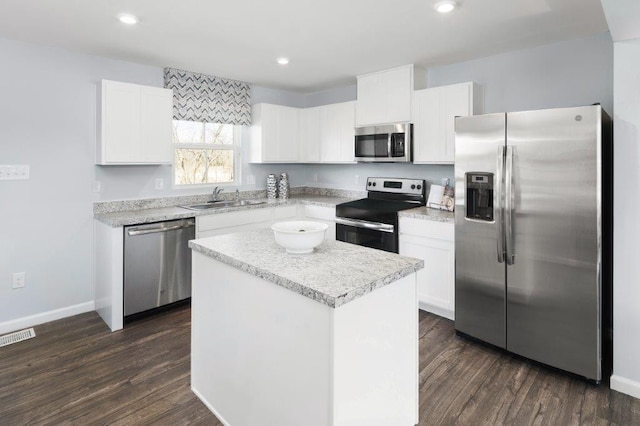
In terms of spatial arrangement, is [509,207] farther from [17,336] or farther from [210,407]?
[17,336]

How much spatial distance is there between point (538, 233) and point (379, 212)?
1464mm

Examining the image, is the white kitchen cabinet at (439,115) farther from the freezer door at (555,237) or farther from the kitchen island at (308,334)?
the kitchen island at (308,334)

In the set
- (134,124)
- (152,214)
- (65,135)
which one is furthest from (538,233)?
(65,135)

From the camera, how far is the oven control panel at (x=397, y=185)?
3971 mm

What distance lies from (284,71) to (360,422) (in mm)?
3423

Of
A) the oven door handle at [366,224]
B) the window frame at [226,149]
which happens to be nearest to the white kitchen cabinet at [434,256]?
the oven door handle at [366,224]

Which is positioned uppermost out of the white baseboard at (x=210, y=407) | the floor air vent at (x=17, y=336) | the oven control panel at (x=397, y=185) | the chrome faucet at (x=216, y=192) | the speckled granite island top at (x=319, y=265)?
the oven control panel at (x=397, y=185)

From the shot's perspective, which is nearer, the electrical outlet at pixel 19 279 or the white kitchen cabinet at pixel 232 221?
the electrical outlet at pixel 19 279

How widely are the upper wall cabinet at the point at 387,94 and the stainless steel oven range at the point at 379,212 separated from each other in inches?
27.3

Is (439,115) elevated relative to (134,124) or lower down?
elevated

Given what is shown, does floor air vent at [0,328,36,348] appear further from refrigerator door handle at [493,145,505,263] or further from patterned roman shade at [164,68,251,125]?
refrigerator door handle at [493,145,505,263]

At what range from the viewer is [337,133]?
448 cm

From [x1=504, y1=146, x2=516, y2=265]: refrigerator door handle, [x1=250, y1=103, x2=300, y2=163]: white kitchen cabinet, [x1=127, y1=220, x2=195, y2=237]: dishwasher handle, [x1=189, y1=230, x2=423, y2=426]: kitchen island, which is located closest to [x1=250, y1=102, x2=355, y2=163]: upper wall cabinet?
[x1=250, y1=103, x2=300, y2=163]: white kitchen cabinet

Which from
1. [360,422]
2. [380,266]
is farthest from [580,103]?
[360,422]
